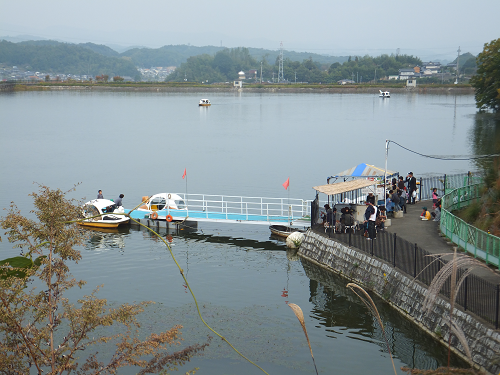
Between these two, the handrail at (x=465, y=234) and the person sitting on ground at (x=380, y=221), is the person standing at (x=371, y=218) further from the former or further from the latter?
the handrail at (x=465, y=234)

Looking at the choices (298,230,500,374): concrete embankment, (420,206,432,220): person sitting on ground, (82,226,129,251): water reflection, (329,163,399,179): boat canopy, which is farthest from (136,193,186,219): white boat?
(420,206,432,220): person sitting on ground

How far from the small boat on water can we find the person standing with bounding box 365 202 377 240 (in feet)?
24.6

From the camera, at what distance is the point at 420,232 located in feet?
80.8

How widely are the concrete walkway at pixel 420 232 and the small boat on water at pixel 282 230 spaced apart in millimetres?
6446

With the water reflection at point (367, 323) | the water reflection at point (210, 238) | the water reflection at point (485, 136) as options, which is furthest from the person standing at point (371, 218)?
the water reflection at point (485, 136)

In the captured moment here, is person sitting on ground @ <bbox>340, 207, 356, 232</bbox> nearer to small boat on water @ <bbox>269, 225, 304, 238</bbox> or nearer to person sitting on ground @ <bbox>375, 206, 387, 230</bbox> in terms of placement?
person sitting on ground @ <bbox>375, 206, 387, 230</bbox>

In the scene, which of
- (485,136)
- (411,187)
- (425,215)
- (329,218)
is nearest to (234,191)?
(411,187)

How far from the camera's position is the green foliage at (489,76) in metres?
88.0

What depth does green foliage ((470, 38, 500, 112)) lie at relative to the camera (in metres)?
88.0

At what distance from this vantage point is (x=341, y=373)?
16984mm

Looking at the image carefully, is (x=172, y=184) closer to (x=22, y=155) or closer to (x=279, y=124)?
(x=22, y=155)

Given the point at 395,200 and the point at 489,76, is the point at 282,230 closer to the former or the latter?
the point at 395,200

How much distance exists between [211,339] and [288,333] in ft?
9.44

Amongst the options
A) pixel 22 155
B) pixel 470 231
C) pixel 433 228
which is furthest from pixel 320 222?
pixel 22 155
